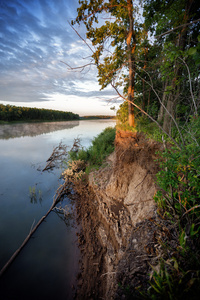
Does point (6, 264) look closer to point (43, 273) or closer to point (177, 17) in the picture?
point (43, 273)

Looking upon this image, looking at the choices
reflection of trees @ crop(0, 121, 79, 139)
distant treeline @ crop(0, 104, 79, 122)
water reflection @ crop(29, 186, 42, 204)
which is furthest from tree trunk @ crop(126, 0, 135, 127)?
distant treeline @ crop(0, 104, 79, 122)

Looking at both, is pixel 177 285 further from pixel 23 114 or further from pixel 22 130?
pixel 23 114

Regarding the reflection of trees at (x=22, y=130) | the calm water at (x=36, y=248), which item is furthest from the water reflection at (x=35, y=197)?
the reflection of trees at (x=22, y=130)

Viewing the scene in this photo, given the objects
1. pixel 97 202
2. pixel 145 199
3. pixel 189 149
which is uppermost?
pixel 189 149

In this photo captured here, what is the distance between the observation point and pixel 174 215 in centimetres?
223

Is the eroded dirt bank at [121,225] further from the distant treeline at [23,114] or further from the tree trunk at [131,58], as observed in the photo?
the distant treeline at [23,114]

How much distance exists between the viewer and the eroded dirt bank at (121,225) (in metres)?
2.17

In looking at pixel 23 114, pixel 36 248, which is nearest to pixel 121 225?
pixel 36 248

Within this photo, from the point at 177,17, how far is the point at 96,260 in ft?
32.4

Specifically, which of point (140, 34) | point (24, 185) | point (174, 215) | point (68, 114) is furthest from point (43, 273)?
point (68, 114)

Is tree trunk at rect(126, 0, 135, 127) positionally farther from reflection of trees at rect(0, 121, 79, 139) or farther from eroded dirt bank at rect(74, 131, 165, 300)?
reflection of trees at rect(0, 121, 79, 139)

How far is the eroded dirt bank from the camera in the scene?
2166mm

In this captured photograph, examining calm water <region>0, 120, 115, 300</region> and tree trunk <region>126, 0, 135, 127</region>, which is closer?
calm water <region>0, 120, 115, 300</region>

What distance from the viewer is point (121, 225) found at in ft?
13.7
